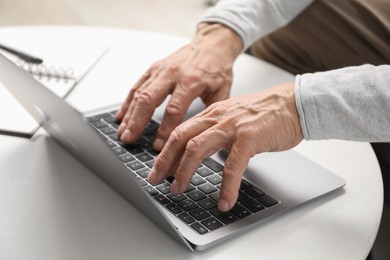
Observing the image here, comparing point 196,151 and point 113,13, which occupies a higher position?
point 196,151

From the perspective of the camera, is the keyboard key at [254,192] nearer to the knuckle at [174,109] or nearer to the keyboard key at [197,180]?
the keyboard key at [197,180]

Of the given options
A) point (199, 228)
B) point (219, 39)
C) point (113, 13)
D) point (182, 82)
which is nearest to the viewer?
point (199, 228)

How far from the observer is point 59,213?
0.72 meters

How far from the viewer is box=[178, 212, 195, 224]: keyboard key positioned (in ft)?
2.25

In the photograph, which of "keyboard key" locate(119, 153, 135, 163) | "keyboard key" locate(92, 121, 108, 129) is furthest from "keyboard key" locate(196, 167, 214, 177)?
"keyboard key" locate(92, 121, 108, 129)

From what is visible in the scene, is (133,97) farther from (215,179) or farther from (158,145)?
(215,179)

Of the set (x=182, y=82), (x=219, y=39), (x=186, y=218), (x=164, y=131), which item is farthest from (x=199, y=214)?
(x=219, y=39)

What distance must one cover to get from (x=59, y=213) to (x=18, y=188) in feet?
0.27

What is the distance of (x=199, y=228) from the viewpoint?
0.67 meters

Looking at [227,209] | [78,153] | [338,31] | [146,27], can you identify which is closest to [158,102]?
[78,153]

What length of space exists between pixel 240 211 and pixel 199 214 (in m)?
0.05

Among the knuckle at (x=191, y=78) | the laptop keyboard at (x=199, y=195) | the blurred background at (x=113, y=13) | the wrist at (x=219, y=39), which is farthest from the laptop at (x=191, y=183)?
the blurred background at (x=113, y=13)

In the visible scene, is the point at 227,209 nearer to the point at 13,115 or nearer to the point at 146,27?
the point at 13,115

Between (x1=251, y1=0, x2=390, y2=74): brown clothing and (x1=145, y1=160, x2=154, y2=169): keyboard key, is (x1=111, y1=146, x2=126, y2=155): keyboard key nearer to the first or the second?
(x1=145, y1=160, x2=154, y2=169): keyboard key
